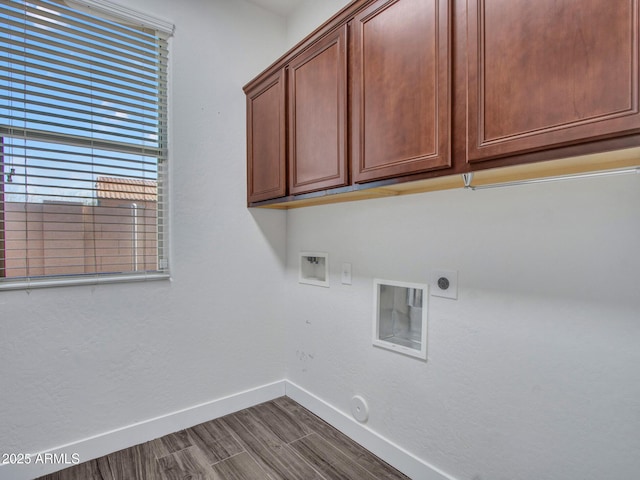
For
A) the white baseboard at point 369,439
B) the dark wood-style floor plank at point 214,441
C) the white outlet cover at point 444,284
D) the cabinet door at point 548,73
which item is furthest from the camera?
the dark wood-style floor plank at point 214,441

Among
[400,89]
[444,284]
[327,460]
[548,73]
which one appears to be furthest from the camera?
[327,460]

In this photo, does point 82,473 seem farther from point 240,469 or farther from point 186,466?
point 240,469

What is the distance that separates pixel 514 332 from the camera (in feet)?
4.24

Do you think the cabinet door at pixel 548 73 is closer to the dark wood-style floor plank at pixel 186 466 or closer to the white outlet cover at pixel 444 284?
the white outlet cover at pixel 444 284

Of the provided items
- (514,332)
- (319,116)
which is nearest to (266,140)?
(319,116)

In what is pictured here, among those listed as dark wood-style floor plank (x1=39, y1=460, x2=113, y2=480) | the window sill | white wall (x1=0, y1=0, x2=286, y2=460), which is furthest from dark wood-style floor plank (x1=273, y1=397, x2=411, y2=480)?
the window sill

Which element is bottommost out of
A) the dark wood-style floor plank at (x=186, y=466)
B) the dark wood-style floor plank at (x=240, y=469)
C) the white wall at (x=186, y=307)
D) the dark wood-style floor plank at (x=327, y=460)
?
the dark wood-style floor plank at (x=240, y=469)

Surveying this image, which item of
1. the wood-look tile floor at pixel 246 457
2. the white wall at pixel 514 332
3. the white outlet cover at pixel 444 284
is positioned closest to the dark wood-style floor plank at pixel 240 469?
the wood-look tile floor at pixel 246 457

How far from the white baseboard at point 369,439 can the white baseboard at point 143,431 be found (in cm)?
29

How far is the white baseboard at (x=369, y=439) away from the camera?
159 centimetres

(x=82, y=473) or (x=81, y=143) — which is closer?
(x=82, y=473)

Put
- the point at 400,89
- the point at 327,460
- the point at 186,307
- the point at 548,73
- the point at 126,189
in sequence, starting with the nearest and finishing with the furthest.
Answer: the point at 548,73, the point at 400,89, the point at 327,460, the point at 126,189, the point at 186,307

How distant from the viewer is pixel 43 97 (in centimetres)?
169

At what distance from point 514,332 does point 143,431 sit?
6.64 ft
